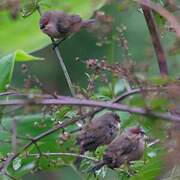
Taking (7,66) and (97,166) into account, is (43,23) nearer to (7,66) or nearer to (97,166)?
(7,66)

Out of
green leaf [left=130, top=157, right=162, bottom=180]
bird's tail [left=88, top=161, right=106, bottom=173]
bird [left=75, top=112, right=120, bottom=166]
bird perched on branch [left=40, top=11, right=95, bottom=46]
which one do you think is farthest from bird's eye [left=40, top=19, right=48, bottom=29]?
green leaf [left=130, top=157, right=162, bottom=180]

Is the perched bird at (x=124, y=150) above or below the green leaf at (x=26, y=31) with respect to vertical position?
below

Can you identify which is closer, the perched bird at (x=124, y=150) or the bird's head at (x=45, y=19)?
the perched bird at (x=124, y=150)

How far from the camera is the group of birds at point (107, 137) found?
1872 millimetres

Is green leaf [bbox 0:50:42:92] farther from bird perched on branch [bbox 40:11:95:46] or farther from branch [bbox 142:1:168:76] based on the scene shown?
branch [bbox 142:1:168:76]

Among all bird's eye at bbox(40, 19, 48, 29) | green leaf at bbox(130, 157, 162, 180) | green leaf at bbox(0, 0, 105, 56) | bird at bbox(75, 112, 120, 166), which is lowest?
bird at bbox(75, 112, 120, 166)

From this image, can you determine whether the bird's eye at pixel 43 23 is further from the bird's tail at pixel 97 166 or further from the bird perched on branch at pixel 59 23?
the bird's tail at pixel 97 166

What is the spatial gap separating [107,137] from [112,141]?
43 millimetres

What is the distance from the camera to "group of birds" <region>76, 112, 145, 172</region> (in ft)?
6.16

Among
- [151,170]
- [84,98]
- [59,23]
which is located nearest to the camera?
[84,98]

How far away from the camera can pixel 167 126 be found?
1.23m

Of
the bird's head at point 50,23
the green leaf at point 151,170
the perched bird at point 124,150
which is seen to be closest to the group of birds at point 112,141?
the perched bird at point 124,150

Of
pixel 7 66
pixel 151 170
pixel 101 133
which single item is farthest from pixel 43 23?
pixel 151 170

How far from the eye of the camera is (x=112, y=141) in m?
2.03
